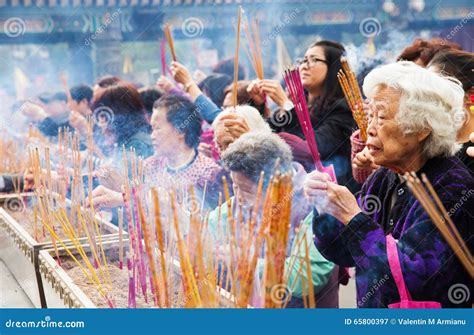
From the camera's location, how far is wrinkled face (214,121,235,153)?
217cm

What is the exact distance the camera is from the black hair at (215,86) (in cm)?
248

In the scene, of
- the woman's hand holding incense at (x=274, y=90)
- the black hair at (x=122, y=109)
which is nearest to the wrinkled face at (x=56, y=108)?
the black hair at (x=122, y=109)

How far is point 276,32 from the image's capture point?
7.47 feet

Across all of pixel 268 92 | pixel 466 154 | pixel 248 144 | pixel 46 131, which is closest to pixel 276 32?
pixel 268 92

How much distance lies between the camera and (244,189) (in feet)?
6.35
